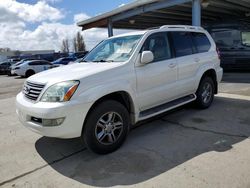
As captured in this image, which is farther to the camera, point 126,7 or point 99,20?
point 99,20

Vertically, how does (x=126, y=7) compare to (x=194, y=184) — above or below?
above

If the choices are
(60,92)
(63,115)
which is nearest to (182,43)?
(60,92)

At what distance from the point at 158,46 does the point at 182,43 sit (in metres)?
0.79

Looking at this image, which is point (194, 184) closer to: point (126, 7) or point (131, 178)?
point (131, 178)

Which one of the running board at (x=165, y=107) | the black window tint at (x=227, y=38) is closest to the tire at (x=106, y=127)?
the running board at (x=165, y=107)

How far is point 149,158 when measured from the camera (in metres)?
3.87

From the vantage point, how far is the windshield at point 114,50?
4621 millimetres

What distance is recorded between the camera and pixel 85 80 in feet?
12.4

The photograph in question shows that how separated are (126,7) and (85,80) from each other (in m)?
10.5

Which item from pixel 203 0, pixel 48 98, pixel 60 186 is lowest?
pixel 60 186

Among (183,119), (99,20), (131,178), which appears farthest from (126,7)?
(131,178)

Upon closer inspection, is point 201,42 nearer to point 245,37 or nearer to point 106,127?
point 106,127

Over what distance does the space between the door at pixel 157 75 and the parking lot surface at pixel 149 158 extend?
0.66 metres

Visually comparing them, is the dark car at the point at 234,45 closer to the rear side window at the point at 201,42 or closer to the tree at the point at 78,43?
the rear side window at the point at 201,42
